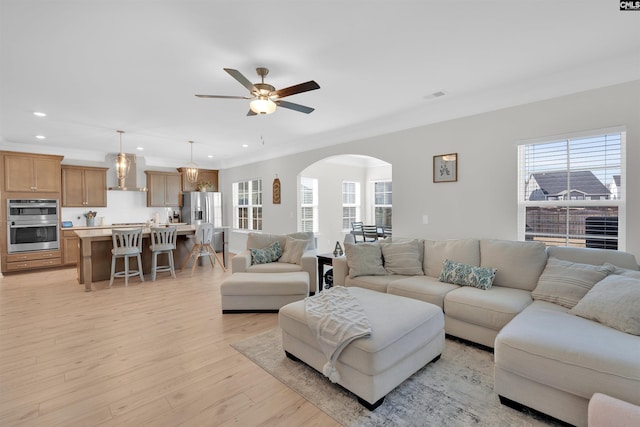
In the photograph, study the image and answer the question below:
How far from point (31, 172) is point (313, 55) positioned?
6576 mm

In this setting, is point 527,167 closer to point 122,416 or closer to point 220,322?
point 220,322

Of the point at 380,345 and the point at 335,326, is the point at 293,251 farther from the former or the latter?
the point at 380,345

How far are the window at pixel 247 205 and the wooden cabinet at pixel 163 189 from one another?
1.50 metres

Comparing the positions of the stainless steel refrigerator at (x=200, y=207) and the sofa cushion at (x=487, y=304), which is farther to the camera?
the stainless steel refrigerator at (x=200, y=207)

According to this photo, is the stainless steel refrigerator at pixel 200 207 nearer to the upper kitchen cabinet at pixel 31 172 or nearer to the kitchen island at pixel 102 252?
the kitchen island at pixel 102 252

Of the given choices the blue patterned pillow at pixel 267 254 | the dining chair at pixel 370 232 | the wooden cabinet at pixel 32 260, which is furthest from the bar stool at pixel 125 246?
the dining chair at pixel 370 232

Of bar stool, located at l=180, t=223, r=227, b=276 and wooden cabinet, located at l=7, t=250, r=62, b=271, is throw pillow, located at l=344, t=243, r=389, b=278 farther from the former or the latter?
wooden cabinet, located at l=7, t=250, r=62, b=271

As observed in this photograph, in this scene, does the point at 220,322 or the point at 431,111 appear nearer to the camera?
the point at 220,322

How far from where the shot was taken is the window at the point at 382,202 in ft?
26.9

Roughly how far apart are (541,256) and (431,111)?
2199 mm

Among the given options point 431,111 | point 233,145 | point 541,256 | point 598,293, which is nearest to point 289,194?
point 233,145

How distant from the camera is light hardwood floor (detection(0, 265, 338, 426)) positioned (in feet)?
6.31

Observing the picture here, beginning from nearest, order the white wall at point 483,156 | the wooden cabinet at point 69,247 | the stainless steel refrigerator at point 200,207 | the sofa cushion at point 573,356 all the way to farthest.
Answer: the sofa cushion at point 573,356 → the white wall at point 483,156 → the wooden cabinet at point 69,247 → the stainless steel refrigerator at point 200,207

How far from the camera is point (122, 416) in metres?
1.91
